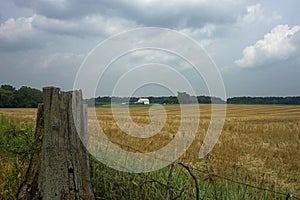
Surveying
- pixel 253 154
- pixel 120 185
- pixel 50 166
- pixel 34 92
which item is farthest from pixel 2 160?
pixel 34 92

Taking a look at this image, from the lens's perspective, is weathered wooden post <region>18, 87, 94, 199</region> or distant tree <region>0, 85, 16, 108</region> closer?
weathered wooden post <region>18, 87, 94, 199</region>

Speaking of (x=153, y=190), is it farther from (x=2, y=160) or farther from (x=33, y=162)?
(x=2, y=160)

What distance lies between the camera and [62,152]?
224 centimetres

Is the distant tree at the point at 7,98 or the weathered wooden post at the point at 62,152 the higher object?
the distant tree at the point at 7,98

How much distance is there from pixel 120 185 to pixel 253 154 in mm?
7508

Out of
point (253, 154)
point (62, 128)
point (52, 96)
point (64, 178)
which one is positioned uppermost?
point (52, 96)

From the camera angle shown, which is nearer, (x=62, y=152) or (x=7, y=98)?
(x=62, y=152)

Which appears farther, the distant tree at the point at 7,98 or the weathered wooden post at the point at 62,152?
the distant tree at the point at 7,98

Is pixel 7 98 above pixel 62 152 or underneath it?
above

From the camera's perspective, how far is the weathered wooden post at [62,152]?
2.23 metres

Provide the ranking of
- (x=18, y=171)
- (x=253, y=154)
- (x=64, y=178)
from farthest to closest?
(x=253, y=154), (x=18, y=171), (x=64, y=178)

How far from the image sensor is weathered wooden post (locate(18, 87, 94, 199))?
2234mm

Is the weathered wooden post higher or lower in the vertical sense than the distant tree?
lower

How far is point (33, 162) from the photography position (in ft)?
8.20
